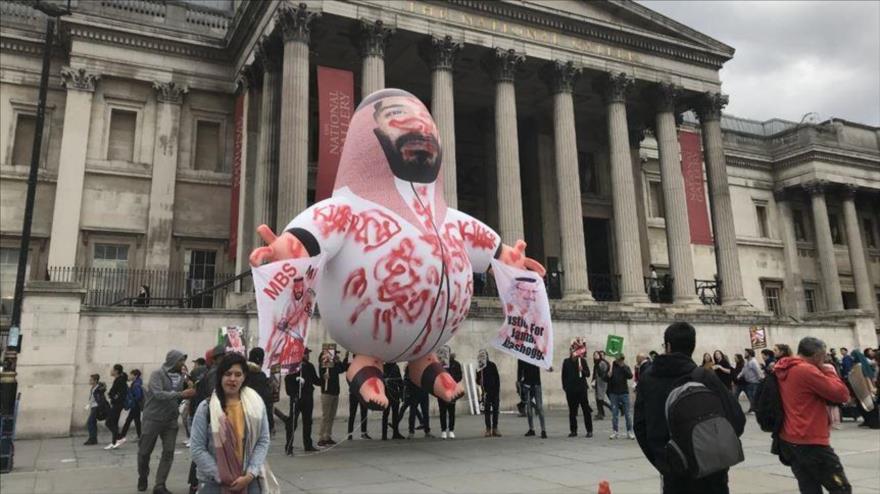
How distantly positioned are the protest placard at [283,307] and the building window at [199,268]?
737 inches

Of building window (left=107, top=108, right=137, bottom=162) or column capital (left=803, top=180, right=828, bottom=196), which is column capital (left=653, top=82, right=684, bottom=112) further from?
building window (left=107, top=108, right=137, bottom=162)

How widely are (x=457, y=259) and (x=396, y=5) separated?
52.8 ft

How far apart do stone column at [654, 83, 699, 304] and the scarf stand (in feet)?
71.2

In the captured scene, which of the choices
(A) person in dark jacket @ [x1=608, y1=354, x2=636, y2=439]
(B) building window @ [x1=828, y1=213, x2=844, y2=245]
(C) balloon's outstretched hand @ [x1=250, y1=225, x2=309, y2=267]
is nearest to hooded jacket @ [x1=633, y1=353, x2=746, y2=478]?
(C) balloon's outstretched hand @ [x1=250, y1=225, x2=309, y2=267]

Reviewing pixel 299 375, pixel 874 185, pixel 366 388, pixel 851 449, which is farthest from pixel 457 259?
pixel 874 185

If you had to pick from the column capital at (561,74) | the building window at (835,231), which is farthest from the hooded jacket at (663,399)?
the building window at (835,231)

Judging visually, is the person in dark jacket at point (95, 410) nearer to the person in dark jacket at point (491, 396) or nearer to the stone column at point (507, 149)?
the person in dark jacket at point (491, 396)

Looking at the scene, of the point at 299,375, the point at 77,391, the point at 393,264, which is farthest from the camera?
the point at 77,391

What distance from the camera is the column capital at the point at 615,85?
25.0 metres

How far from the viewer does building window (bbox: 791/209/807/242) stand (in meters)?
41.0

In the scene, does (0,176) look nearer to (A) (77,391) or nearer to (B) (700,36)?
(A) (77,391)

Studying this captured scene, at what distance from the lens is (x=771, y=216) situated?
133 feet

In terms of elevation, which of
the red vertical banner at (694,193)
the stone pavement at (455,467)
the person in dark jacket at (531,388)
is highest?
the red vertical banner at (694,193)

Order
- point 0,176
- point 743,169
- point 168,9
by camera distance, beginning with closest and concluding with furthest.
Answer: point 0,176, point 168,9, point 743,169
